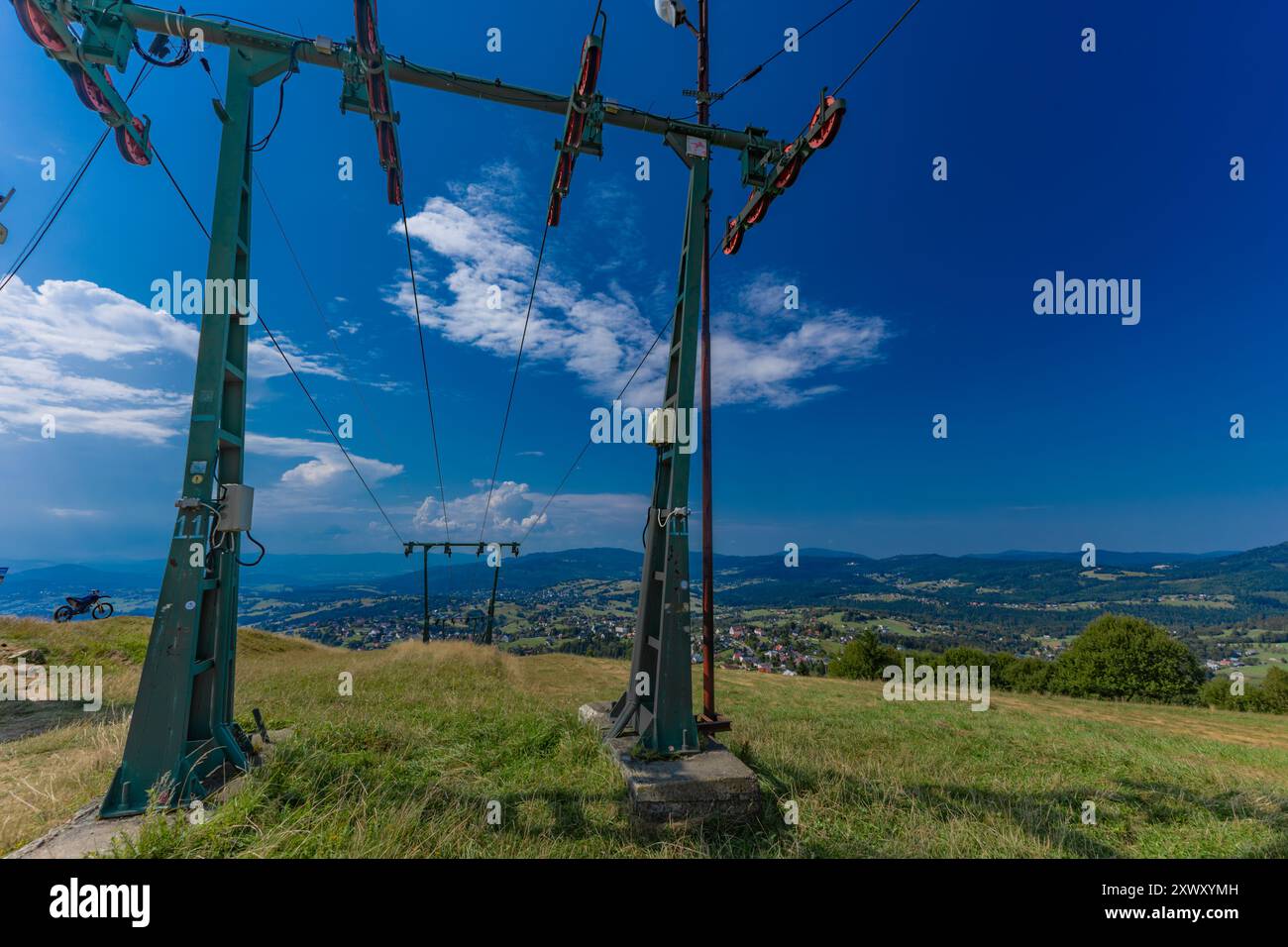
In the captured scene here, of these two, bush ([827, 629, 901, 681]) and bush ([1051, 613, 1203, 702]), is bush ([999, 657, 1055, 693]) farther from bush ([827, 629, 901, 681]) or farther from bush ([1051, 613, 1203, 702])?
bush ([827, 629, 901, 681])

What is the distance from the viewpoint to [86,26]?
20.2 feet

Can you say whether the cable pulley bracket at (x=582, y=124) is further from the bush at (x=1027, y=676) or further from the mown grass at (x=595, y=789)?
the bush at (x=1027, y=676)

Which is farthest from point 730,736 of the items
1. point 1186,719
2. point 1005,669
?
point 1005,669

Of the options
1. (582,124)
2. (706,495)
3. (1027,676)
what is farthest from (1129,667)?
(582,124)

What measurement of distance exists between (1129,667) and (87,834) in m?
56.0

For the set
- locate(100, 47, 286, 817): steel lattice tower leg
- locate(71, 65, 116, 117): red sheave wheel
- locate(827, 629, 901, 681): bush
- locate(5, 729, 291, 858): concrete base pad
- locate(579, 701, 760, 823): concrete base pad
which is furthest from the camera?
locate(827, 629, 901, 681): bush

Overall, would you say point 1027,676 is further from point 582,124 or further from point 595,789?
point 582,124

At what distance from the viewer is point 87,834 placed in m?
4.70

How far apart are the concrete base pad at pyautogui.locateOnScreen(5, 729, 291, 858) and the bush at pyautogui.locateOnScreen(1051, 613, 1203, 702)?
53.7m

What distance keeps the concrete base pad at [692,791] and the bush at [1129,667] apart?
48.4 meters

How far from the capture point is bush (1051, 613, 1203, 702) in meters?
38.2

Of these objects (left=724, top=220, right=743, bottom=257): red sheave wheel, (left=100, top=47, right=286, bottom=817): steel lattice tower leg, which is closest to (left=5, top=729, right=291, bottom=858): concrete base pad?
(left=100, top=47, right=286, bottom=817): steel lattice tower leg
